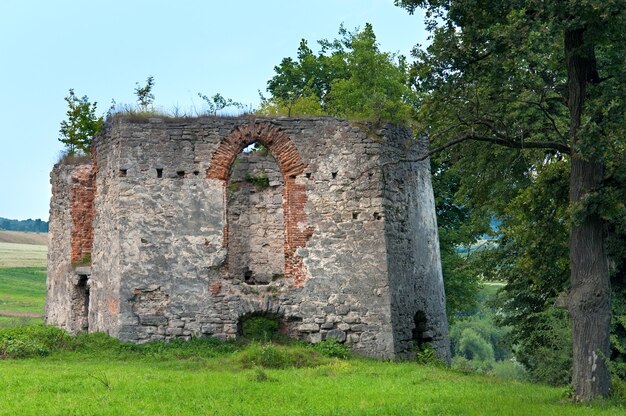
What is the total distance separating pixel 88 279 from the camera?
65.3 feet

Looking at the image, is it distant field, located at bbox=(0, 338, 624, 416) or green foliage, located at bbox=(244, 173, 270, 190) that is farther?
green foliage, located at bbox=(244, 173, 270, 190)

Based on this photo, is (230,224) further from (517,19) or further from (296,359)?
(517,19)

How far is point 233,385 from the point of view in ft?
42.4

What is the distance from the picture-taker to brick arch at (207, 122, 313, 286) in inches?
697

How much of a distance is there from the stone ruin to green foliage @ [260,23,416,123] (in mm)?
8986

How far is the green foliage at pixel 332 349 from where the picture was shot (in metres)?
16.8

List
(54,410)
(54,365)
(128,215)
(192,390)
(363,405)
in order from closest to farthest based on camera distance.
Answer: (54,410)
(363,405)
(192,390)
(54,365)
(128,215)

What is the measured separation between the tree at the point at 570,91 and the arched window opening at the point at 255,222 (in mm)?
5159

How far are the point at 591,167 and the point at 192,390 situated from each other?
6.52 m

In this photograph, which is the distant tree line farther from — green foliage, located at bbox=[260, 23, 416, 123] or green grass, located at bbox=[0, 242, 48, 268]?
green foliage, located at bbox=[260, 23, 416, 123]

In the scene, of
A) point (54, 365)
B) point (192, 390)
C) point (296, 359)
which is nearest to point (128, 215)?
point (54, 365)

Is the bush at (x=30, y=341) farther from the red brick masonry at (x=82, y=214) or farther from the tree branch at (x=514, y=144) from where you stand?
the tree branch at (x=514, y=144)

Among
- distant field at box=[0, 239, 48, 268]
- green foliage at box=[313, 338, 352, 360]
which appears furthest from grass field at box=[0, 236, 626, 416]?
distant field at box=[0, 239, 48, 268]

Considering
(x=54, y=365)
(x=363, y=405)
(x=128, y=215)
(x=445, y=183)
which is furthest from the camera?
(x=445, y=183)
